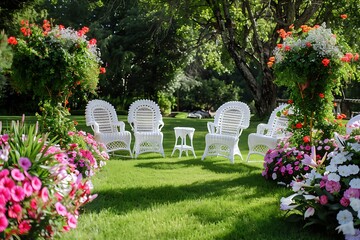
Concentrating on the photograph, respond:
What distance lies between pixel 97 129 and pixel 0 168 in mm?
5201

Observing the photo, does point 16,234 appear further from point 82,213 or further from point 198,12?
point 198,12

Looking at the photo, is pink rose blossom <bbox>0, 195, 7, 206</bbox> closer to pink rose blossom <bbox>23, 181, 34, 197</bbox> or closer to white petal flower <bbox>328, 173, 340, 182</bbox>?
pink rose blossom <bbox>23, 181, 34, 197</bbox>

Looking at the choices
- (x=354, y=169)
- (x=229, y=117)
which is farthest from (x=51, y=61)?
(x=354, y=169)

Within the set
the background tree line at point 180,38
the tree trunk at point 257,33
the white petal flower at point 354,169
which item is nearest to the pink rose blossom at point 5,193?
the white petal flower at point 354,169

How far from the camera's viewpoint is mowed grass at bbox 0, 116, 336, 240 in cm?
337

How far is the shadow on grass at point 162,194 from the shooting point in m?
4.23

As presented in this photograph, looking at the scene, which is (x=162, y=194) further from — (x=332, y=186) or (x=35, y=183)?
(x=35, y=183)

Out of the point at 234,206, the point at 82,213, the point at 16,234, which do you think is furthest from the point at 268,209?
the point at 16,234

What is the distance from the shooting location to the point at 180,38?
22422mm

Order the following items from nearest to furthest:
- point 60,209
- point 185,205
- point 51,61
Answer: point 60,209
point 185,205
point 51,61

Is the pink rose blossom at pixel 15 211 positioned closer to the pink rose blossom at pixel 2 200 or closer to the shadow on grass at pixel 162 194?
the pink rose blossom at pixel 2 200

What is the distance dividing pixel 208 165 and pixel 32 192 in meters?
4.65

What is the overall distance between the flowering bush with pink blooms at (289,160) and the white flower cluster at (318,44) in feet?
3.88

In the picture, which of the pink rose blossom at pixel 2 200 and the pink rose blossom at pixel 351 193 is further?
the pink rose blossom at pixel 351 193
